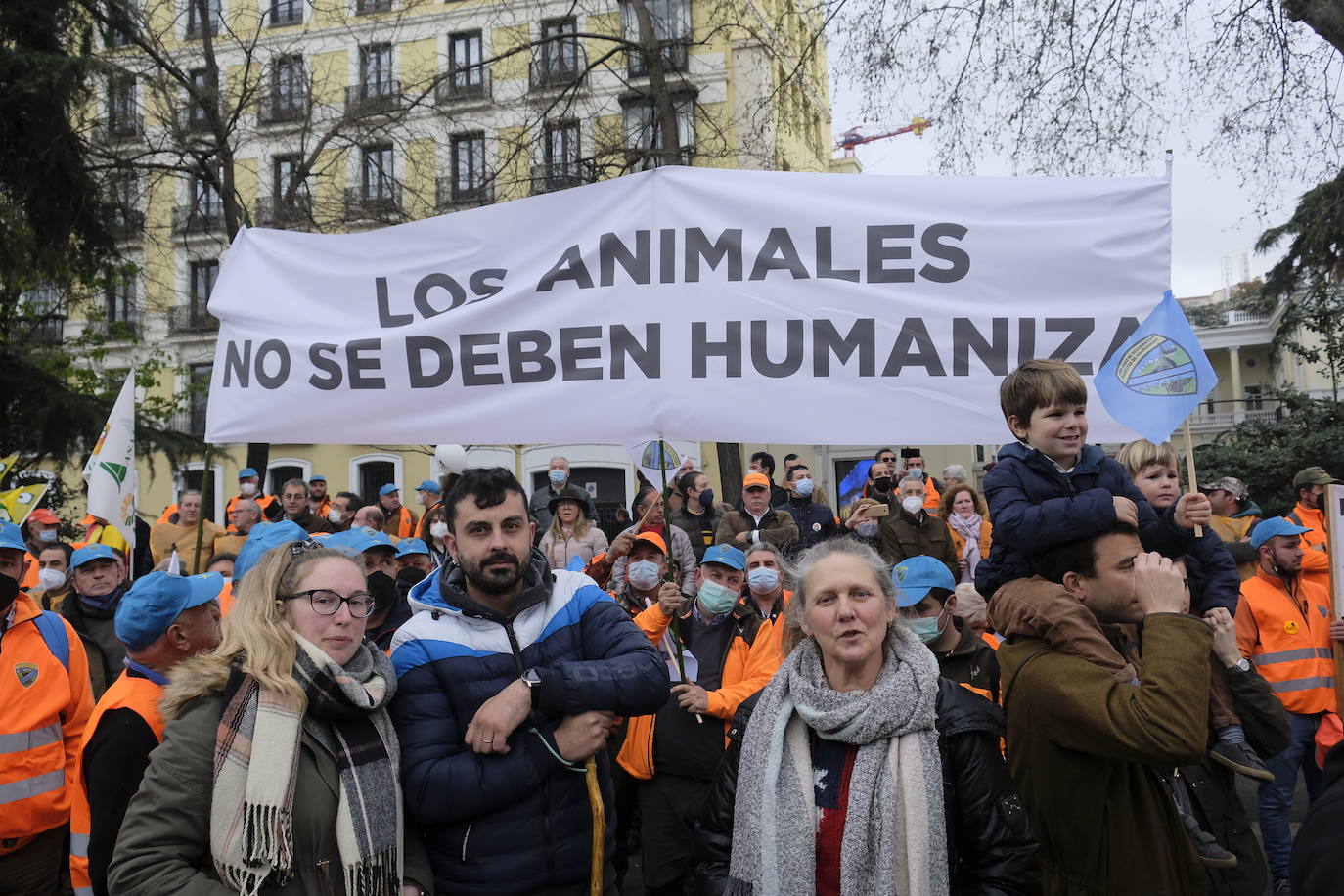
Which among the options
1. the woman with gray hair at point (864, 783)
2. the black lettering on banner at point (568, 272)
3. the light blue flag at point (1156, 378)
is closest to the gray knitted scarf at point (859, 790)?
the woman with gray hair at point (864, 783)

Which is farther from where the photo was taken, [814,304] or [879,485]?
[879,485]

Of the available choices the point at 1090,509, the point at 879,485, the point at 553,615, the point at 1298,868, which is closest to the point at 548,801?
the point at 553,615

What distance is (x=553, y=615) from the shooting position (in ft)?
9.76

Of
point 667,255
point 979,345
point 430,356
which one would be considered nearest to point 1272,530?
point 979,345

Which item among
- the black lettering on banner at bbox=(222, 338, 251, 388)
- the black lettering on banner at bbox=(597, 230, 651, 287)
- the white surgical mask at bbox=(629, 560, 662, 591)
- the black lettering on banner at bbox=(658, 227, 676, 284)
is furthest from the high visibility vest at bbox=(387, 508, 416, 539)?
the black lettering on banner at bbox=(658, 227, 676, 284)

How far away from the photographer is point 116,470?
6.89 m

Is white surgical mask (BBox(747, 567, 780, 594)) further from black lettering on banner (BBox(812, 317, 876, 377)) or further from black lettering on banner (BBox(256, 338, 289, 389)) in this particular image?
black lettering on banner (BBox(256, 338, 289, 389))

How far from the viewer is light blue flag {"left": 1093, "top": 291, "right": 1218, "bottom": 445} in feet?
11.4

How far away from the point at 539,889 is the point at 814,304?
251 centimetres

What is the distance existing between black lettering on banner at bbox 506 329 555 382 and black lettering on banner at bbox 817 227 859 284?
116 centimetres

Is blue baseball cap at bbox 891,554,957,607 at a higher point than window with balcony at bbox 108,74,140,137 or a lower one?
lower

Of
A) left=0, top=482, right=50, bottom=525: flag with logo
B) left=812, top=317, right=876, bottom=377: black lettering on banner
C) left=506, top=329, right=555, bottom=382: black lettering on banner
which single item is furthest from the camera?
left=0, top=482, right=50, bottom=525: flag with logo

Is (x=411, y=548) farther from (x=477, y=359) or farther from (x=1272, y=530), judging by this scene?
(x=1272, y=530)

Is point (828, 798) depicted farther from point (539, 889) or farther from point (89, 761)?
point (89, 761)
